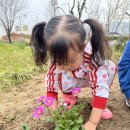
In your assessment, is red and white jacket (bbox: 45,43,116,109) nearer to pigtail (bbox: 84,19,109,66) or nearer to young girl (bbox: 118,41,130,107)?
pigtail (bbox: 84,19,109,66)

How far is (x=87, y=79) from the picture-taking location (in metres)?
1.67

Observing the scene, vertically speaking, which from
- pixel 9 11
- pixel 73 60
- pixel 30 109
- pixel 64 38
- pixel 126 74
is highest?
pixel 64 38

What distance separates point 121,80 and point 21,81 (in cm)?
118

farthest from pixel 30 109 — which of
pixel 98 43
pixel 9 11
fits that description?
pixel 9 11

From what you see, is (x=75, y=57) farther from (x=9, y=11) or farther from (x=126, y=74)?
(x=9, y=11)

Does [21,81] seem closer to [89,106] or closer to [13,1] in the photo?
[89,106]

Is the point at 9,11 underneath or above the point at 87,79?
underneath

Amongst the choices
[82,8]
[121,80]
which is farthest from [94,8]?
A: [121,80]

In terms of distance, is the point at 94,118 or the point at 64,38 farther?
the point at 94,118

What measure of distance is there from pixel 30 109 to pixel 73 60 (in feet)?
1.96

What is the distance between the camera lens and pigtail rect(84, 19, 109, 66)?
1437 mm

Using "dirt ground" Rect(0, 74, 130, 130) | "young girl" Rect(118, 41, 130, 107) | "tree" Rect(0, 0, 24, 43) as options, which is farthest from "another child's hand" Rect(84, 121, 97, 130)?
"tree" Rect(0, 0, 24, 43)

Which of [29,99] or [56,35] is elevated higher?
[56,35]

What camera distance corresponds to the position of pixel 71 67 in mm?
1460
